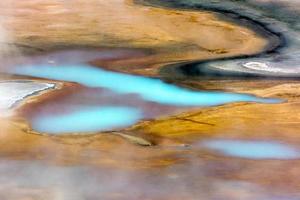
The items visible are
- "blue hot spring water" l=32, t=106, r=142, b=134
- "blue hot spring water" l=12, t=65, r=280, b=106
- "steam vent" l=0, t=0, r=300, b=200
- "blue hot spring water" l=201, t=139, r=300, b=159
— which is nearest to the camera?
"steam vent" l=0, t=0, r=300, b=200

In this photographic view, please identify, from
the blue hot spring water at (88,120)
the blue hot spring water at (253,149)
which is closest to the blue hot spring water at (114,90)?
the blue hot spring water at (88,120)

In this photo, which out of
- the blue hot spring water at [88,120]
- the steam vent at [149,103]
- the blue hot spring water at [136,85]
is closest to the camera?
the steam vent at [149,103]

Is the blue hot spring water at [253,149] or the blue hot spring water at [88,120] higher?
the blue hot spring water at [253,149]

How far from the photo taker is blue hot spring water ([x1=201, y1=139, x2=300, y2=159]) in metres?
3.15

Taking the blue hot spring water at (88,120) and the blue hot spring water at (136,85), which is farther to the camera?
the blue hot spring water at (136,85)

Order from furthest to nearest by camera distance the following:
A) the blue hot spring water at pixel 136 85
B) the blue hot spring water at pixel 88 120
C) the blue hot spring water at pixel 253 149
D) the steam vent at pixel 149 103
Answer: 1. the blue hot spring water at pixel 136 85
2. the blue hot spring water at pixel 88 120
3. the blue hot spring water at pixel 253 149
4. the steam vent at pixel 149 103

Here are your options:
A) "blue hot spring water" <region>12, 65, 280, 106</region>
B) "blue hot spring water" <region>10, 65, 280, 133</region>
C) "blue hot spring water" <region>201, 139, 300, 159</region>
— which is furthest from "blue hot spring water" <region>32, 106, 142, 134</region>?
"blue hot spring water" <region>201, 139, 300, 159</region>

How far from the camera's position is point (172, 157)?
3111 mm

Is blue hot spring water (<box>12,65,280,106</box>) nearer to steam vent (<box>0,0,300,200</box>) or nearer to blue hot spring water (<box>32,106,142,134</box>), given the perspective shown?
steam vent (<box>0,0,300,200</box>)

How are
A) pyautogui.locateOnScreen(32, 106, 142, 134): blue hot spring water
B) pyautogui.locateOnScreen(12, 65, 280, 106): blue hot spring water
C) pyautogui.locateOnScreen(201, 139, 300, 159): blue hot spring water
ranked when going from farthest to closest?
1. pyautogui.locateOnScreen(12, 65, 280, 106): blue hot spring water
2. pyautogui.locateOnScreen(32, 106, 142, 134): blue hot spring water
3. pyautogui.locateOnScreen(201, 139, 300, 159): blue hot spring water

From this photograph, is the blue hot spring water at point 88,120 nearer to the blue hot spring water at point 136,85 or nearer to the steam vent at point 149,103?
the steam vent at point 149,103

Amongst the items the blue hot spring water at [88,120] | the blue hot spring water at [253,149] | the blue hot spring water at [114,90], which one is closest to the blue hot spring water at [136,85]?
the blue hot spring water at [114,90]

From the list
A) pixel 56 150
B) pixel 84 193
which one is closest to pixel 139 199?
pixel 84 193

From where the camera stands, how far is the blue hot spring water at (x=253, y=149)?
10.3 feet
